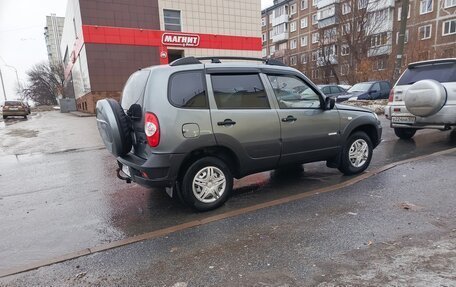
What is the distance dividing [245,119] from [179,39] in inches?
920

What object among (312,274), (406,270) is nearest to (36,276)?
(312,274)

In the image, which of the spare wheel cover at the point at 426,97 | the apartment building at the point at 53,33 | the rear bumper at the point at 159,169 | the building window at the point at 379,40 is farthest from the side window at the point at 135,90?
the apartment building at the point at 53,33

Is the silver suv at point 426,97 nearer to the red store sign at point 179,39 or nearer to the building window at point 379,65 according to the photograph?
the red store sign at point 179,39

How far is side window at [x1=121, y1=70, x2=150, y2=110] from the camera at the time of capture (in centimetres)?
414

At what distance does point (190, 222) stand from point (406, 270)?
232 cm

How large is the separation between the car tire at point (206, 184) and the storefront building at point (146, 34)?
71.5 feet

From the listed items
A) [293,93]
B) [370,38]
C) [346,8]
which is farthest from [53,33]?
[293,93]

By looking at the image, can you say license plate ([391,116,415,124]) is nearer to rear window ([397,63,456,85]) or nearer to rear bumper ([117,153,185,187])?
rear window ([397,63,456,85])

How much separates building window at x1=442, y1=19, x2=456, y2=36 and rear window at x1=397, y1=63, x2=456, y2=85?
36793mm

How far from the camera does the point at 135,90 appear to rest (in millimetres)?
4348

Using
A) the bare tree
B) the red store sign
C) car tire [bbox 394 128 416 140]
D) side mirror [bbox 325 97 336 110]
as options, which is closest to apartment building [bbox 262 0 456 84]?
the red store sign

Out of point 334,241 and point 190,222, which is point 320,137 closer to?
point 334,241

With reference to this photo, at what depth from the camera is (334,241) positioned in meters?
3.36

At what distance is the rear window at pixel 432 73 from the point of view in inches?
298
